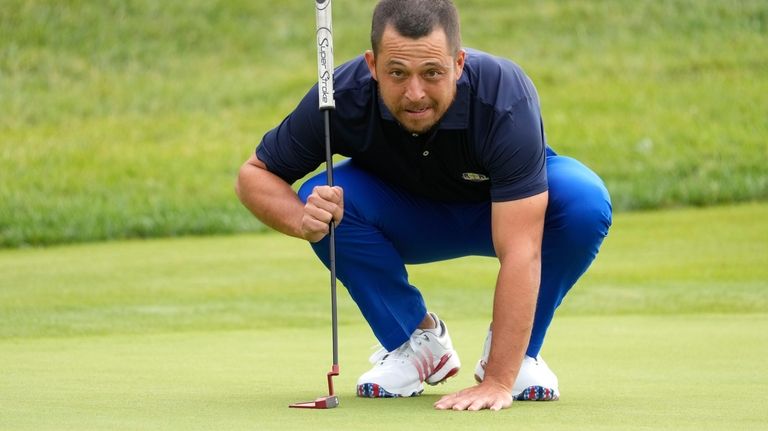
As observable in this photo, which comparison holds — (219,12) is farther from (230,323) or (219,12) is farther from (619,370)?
(619,370)

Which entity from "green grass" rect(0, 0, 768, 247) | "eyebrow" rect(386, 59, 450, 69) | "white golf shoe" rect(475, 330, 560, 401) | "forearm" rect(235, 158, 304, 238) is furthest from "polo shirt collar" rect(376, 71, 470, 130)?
"green grass" rect(0, 0, 768, 247)

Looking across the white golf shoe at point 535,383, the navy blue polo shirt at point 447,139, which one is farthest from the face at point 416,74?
the white golf shoe at point 535,383

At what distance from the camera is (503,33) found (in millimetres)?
21656

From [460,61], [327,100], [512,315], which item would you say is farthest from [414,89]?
[512,315]

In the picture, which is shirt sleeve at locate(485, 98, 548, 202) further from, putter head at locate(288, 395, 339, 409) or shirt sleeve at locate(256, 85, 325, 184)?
putter head at locate(288, 395, 339, 409)

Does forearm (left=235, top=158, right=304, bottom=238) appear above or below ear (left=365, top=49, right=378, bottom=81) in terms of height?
below

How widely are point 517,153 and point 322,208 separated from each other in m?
0.61

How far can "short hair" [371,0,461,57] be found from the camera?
152 inches

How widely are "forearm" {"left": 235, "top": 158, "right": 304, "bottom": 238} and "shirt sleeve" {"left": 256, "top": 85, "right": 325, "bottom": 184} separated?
0.04 metres

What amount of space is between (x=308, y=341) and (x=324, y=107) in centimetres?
242

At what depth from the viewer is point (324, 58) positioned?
4250 mm

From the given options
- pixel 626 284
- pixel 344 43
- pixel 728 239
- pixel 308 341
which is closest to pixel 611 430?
pixel 308 341

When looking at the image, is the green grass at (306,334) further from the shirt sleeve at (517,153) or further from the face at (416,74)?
the face at (416,74)

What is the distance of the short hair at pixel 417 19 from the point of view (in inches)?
152
